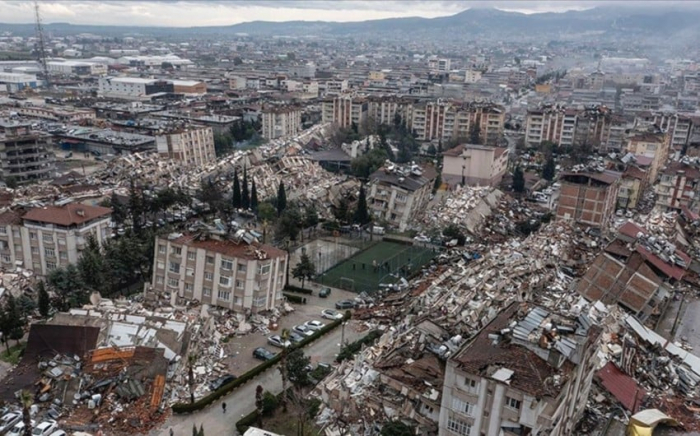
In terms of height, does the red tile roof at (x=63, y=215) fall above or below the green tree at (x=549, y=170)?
above

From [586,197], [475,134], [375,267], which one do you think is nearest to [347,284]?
[375,267]

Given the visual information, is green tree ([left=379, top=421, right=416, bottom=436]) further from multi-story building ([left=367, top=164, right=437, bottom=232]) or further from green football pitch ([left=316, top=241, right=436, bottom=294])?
multi-story building ([left=367, top=164, right=437, bottom=232])

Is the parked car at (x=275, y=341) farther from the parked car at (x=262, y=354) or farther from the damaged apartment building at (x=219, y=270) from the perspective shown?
the damaged apartment building at (x=219, y=270)

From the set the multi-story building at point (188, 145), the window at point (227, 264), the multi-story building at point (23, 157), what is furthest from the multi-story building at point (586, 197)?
the multi-story building at point (23, 157)

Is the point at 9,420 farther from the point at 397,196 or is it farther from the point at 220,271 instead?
the point at 397,196

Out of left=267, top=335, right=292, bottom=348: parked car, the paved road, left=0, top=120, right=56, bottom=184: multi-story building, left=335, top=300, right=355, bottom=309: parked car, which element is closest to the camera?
the paved road

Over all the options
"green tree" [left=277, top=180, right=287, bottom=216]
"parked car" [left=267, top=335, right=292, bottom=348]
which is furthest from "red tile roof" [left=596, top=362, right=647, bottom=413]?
"green tree" [left=277, top=180, right=287, bottom=216]

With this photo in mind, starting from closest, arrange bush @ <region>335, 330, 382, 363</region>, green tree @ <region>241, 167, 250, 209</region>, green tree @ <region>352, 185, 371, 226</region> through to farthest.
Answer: bush @ <region>335, 330, 382, 363</region>, green tree @ <region>352, 185, 371, 226</region>, green tree @ <region>241, 167, 250, 209</region>
